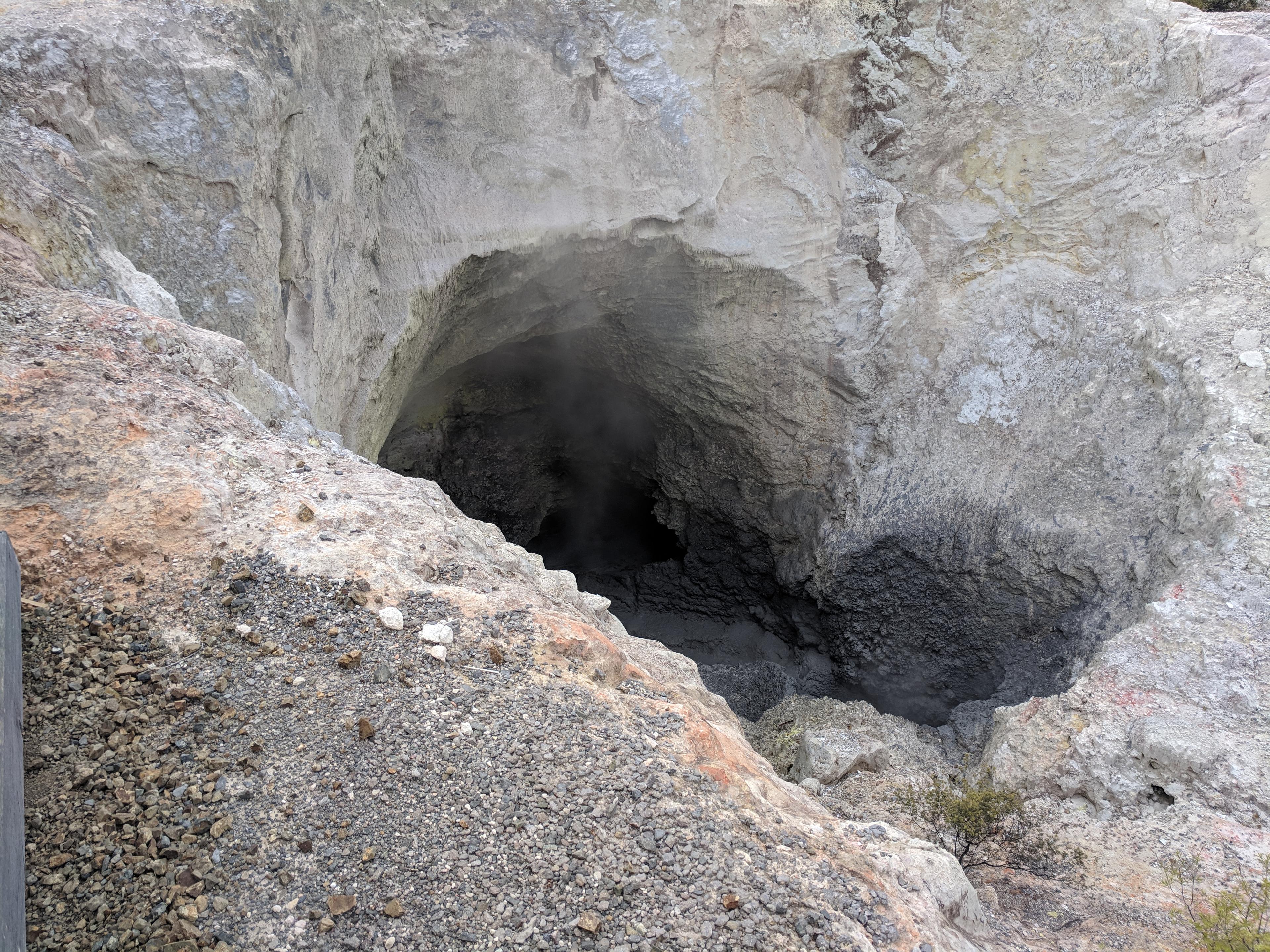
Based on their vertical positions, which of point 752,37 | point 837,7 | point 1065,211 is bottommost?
point 1065,211

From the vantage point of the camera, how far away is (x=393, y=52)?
5.60 meters

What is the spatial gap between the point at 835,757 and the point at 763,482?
3973 mm

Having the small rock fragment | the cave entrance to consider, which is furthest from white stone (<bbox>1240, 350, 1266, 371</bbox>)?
the small rock fragment

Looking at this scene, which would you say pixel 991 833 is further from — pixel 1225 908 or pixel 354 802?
pixel 354 802

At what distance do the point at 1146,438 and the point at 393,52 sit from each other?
6.30 m

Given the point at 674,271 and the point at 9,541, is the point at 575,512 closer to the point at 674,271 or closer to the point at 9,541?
the point at 674,271

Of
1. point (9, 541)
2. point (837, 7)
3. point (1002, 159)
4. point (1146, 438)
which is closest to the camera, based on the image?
point (9, 541)

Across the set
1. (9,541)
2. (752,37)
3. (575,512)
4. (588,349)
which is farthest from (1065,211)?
(9,541)

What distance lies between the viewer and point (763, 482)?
856 centimetres

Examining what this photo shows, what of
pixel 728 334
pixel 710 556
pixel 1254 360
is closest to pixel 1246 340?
pixel 1254 360

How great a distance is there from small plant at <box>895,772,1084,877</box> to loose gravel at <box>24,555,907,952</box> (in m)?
1.82

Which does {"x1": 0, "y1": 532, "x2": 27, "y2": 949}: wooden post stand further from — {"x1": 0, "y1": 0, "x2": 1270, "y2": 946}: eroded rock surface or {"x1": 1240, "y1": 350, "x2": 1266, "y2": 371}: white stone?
{"x1": 1240, "y1": 350, "x2": 1266, "y2": 371}: white stone

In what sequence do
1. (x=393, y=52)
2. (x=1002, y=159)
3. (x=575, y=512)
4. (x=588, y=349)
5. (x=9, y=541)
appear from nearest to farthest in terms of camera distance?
1. (x=9, y=541)
2. (x=393, y=52)
3. (x=1002, y=159)
4. (x=588, y=349)
5. (x=575, y=512)

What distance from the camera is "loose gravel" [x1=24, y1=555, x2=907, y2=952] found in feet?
5.80
